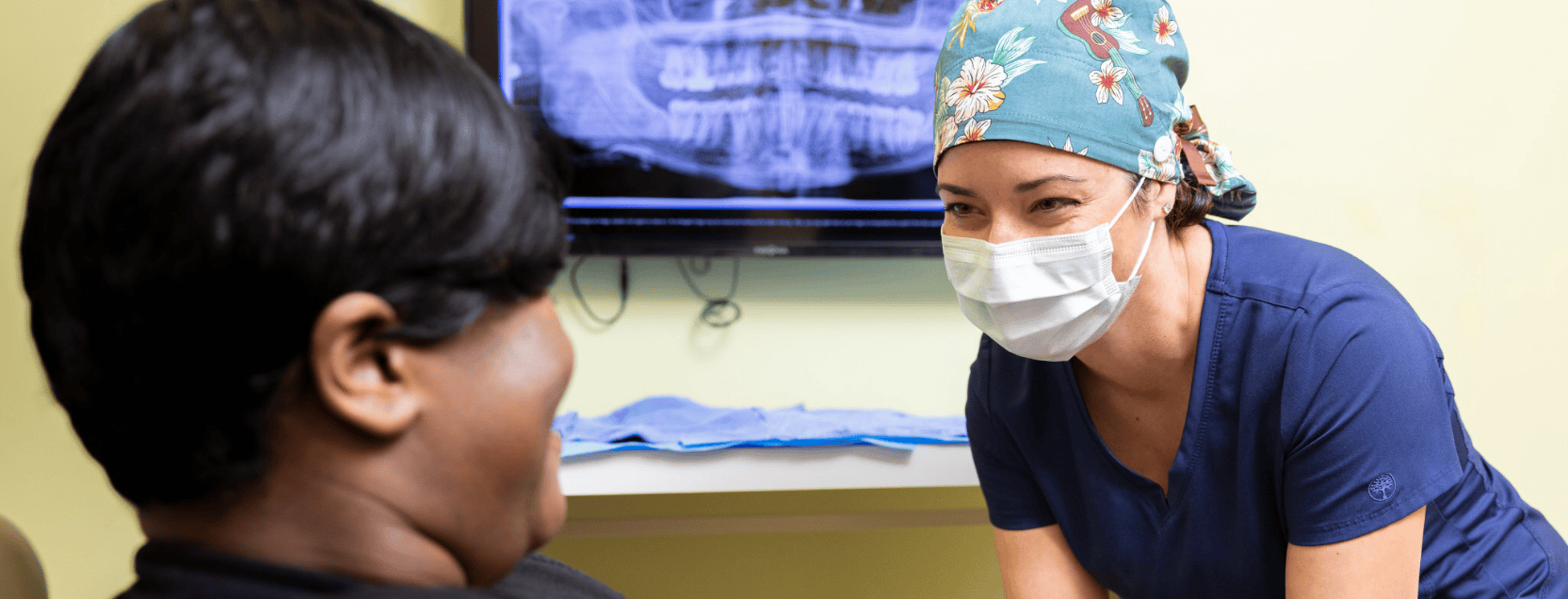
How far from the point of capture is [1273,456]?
1011 millimetres

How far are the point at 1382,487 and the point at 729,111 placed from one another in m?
1.19

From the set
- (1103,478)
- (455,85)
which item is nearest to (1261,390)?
(1103,478)

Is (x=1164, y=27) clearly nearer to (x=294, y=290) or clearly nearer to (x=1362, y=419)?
(x=1362, y=419)

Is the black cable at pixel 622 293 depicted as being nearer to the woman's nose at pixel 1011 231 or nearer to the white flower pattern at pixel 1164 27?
the woman's nose at pixel 1011 231

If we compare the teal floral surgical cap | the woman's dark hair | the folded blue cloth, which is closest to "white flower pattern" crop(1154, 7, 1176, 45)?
the teal floral surgical cap

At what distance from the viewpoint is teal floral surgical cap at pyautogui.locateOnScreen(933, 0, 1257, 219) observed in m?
1.00

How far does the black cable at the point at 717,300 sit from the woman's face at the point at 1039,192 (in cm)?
84

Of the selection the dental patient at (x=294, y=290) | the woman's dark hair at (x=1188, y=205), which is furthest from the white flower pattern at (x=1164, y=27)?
the dental patient at (x=294, y=290)

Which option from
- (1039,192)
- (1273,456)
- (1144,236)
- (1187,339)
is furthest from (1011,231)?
(1273,456)

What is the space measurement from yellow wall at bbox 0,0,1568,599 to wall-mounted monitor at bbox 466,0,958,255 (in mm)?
117

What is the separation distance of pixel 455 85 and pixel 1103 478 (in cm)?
95

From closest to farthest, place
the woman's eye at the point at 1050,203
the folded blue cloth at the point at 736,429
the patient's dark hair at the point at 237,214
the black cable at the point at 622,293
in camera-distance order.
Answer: the patient's dark hair at the point at 237,214
the woman's eye at the point at 1050,203
the folded blue cloth at the point at 736,429
the black cable at the point at 622,293

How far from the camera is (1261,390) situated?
1.01 meters

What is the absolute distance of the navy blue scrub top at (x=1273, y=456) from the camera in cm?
92
